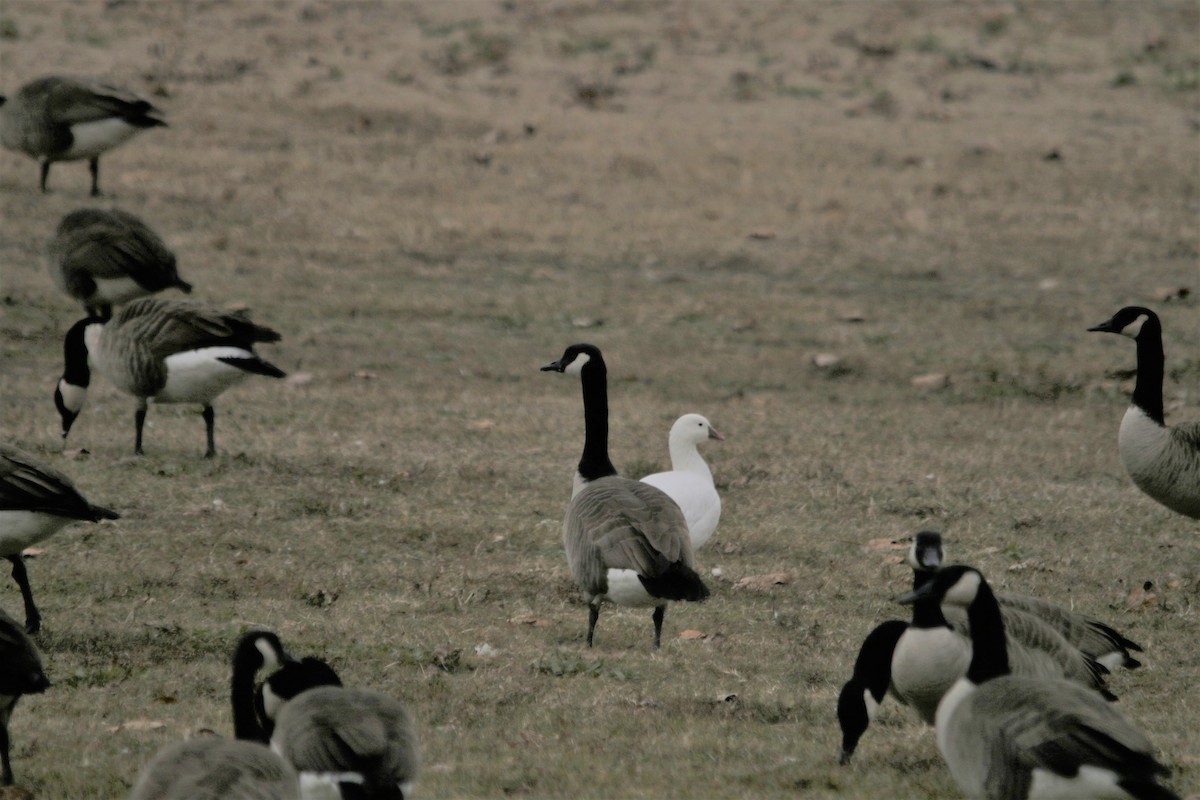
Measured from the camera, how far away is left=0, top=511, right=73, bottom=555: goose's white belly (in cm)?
709

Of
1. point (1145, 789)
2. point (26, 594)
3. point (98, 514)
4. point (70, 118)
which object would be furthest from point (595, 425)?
point (70, 118)

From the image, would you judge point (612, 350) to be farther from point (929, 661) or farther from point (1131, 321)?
point (929, 661)

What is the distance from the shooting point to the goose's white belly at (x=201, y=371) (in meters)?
10.4

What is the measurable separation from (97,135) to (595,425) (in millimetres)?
10503

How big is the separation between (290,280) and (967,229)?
8.19m

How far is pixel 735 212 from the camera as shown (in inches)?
751

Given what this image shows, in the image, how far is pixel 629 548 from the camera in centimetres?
722

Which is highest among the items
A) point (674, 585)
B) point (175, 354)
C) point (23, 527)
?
point (175, 354)

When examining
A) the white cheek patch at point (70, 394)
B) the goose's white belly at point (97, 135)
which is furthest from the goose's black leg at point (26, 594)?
the goose's white belly at point (97, 135)

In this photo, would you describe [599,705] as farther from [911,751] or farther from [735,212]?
[735,212]

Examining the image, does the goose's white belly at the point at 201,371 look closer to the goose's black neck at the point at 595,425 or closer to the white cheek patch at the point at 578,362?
the white cheek patch at the point at 578,362

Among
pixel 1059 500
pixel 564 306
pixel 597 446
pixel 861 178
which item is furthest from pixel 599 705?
pixel 861 178

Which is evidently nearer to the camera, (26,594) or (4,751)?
(4,751)

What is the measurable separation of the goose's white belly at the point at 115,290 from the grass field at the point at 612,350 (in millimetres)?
845
